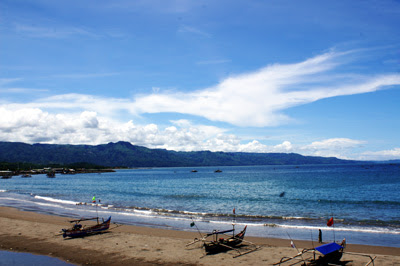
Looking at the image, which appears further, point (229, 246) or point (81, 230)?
point (81, 230)

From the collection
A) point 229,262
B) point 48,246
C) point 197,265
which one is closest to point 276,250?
point 229,262

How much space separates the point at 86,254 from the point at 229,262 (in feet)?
29.7

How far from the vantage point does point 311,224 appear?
2798 centimetres

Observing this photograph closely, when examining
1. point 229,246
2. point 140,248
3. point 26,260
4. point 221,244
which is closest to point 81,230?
point 26,260

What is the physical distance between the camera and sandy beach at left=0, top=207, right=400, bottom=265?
16.9m

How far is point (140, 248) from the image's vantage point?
1952 cm

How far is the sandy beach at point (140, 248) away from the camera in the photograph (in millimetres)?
16859

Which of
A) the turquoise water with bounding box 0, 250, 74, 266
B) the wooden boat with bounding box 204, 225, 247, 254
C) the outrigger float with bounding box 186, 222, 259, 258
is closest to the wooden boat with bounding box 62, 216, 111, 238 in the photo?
the turquoise water with bounding box 0, 250, 74, 266

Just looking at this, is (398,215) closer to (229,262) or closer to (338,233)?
(338,233)

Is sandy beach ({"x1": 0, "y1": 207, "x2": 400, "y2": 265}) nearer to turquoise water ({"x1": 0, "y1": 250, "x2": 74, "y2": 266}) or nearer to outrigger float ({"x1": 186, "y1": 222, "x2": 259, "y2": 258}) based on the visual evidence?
outrigger float ({"x1": 186, "y1": 222, "x2": 259, "y2": 258})

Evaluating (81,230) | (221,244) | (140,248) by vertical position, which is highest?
(221,244)

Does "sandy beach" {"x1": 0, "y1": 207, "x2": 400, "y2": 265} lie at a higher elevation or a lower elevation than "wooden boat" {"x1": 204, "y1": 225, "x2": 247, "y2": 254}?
lower

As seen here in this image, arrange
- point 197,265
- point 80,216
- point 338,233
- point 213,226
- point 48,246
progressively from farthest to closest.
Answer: point 80,216 → point 213,226 → point 338,233 → point 48,246 → point 197,265

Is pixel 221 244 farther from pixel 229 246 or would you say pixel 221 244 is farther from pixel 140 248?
pixel 140 248
